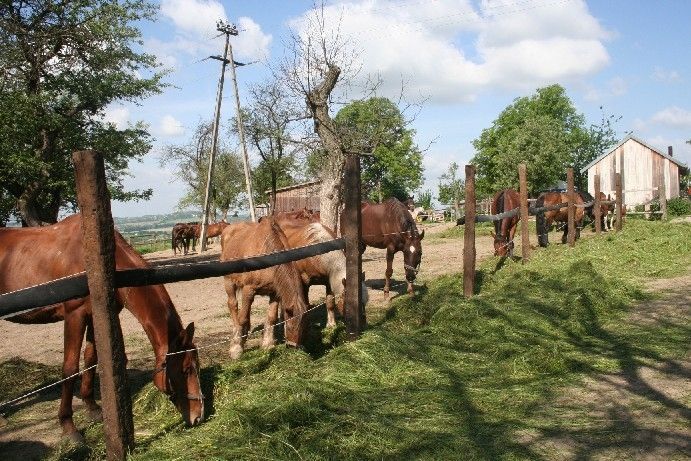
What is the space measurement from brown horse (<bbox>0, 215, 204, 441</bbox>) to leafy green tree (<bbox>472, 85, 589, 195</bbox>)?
4626cm

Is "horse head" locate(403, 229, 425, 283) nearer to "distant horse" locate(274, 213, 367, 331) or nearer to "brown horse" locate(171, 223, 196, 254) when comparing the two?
"distant horse" locate(274, 213, 367, 331)

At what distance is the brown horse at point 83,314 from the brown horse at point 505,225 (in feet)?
30.4

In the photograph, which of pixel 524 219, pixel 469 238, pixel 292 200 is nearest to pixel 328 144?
pixel 524 219

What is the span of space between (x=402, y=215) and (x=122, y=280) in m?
8.23

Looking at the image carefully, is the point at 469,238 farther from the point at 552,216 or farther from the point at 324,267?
the point at 552,216

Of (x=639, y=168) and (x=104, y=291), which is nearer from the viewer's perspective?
(x=104, y=291)

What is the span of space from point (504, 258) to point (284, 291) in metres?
6.77

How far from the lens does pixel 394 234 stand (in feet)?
35.6

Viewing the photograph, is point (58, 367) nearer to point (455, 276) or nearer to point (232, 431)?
point (232, 431)

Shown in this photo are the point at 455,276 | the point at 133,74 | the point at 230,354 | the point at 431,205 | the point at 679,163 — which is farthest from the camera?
the point at 431,205

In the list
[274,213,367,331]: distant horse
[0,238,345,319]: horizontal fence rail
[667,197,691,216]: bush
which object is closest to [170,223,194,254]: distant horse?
[274,213,367,331]: distant horse

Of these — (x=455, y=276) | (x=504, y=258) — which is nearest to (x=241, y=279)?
(x=455, y=276)

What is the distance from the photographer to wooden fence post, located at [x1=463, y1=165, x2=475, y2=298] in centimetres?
828

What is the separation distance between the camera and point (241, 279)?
21.8ft
